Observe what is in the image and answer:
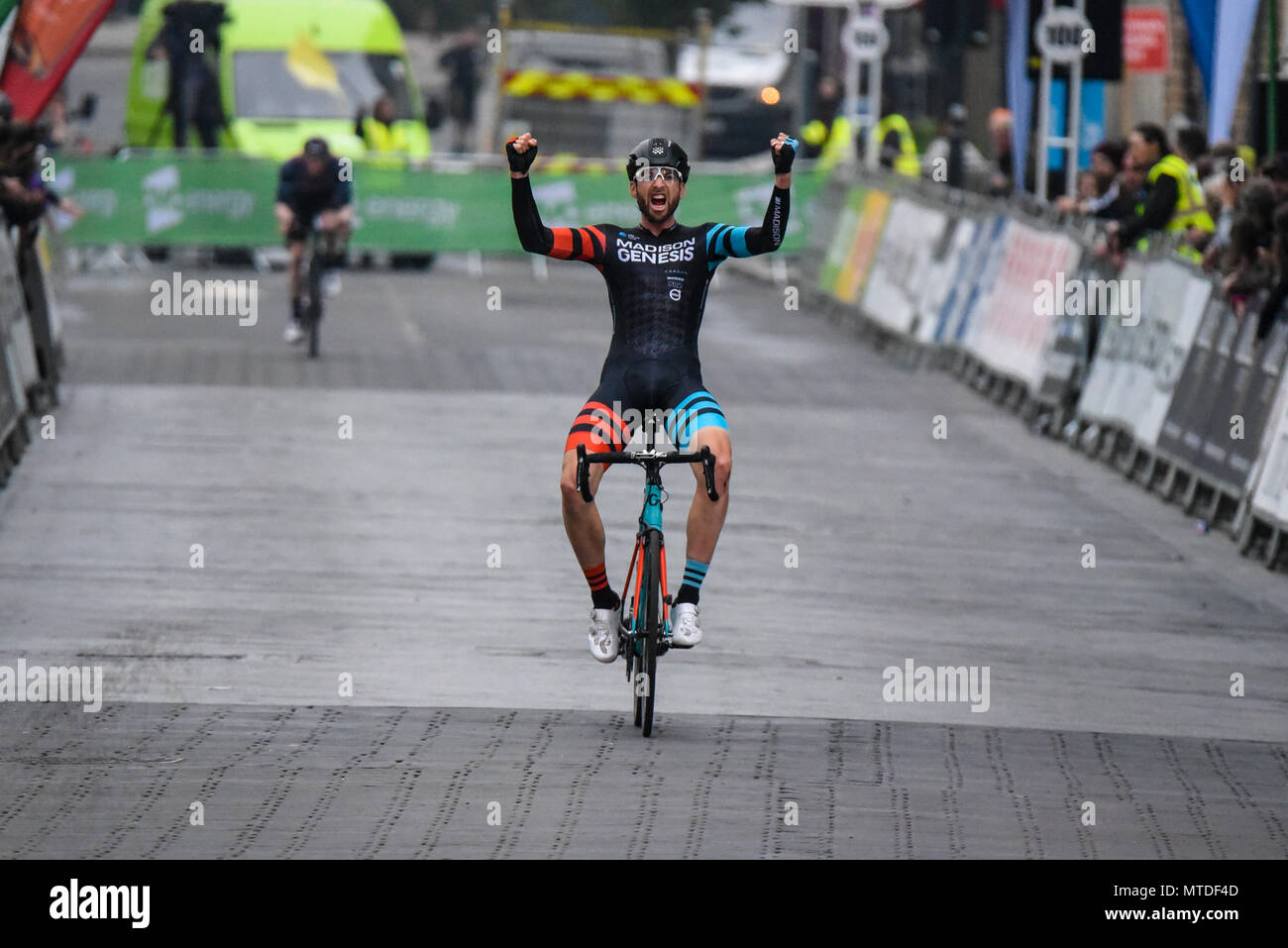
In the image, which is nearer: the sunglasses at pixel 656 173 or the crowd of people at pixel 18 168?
the sunglasses at pixel 656 173

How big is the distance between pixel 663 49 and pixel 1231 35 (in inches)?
864

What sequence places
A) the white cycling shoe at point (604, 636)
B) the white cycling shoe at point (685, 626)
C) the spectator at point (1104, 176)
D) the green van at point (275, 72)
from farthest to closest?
the green van at point (275, 72) → the spectator at point (1104, 176) → the white cycling shoe at point (604, 636) → the white cycling shoe at point (685, 626)

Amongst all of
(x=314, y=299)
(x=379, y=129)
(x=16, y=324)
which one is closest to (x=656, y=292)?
(x=16, y=324)

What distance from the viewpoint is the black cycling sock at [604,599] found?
29.9 ft

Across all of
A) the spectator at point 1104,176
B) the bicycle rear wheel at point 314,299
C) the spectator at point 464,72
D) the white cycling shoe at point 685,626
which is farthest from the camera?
the spectator at point 464,72

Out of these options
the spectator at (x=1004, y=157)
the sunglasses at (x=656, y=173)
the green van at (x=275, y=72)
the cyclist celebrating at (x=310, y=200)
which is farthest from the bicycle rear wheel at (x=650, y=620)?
the green van at (x=275, y=72)

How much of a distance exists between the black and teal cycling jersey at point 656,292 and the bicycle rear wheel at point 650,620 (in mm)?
498

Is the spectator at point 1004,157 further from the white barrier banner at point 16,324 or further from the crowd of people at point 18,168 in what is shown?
the white barrier banner at point 16,324

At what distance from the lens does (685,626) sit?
8984 mm

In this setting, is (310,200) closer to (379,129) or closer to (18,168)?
(18,168)

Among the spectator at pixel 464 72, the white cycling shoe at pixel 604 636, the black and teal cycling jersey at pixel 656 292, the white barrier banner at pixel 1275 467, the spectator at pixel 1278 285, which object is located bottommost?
the spectator at pixel 464 72

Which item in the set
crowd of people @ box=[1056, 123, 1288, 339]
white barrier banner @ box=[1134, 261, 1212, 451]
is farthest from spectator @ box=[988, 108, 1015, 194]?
white barrier banner @ box=[1134, 261, 1212, 451]

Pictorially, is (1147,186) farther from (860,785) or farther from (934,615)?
(860,785)

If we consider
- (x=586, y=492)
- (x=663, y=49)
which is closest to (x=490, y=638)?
(x=586, y=492)
